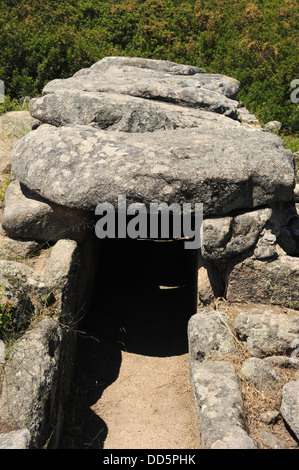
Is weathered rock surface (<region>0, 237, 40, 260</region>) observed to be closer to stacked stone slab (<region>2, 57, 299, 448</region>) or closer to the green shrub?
stacked stone slab (<region>2, 57, 299, 448</region>)

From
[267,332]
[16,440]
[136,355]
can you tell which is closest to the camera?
[16,440]

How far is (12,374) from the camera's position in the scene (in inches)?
188

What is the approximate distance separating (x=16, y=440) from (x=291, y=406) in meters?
2.52

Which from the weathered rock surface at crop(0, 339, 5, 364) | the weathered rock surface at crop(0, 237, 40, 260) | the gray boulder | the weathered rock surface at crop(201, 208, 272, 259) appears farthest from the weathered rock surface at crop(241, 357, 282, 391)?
the gray boulder

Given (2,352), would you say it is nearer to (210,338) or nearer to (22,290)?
(22,290)

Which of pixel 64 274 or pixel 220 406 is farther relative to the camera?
pixel 64 274

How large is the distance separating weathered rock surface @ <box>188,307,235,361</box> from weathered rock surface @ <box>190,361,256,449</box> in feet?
0.47

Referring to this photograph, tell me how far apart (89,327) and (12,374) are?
2862 millimetres

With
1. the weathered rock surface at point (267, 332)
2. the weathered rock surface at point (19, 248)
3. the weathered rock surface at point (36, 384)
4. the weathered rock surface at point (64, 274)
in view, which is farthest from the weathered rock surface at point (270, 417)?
the weathered rock surface at point (19, 248)

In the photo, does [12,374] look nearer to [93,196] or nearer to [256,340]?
[93,196]

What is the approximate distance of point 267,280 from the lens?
6.09 meters

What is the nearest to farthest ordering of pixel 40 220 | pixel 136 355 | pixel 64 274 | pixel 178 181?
pixel 178 181 < pixel 64 274 < pixel 40 220 < pixel 136 355

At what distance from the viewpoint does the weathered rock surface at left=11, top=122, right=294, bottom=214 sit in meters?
5.85

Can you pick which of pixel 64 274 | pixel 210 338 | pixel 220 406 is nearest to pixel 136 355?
pixel 210 338
